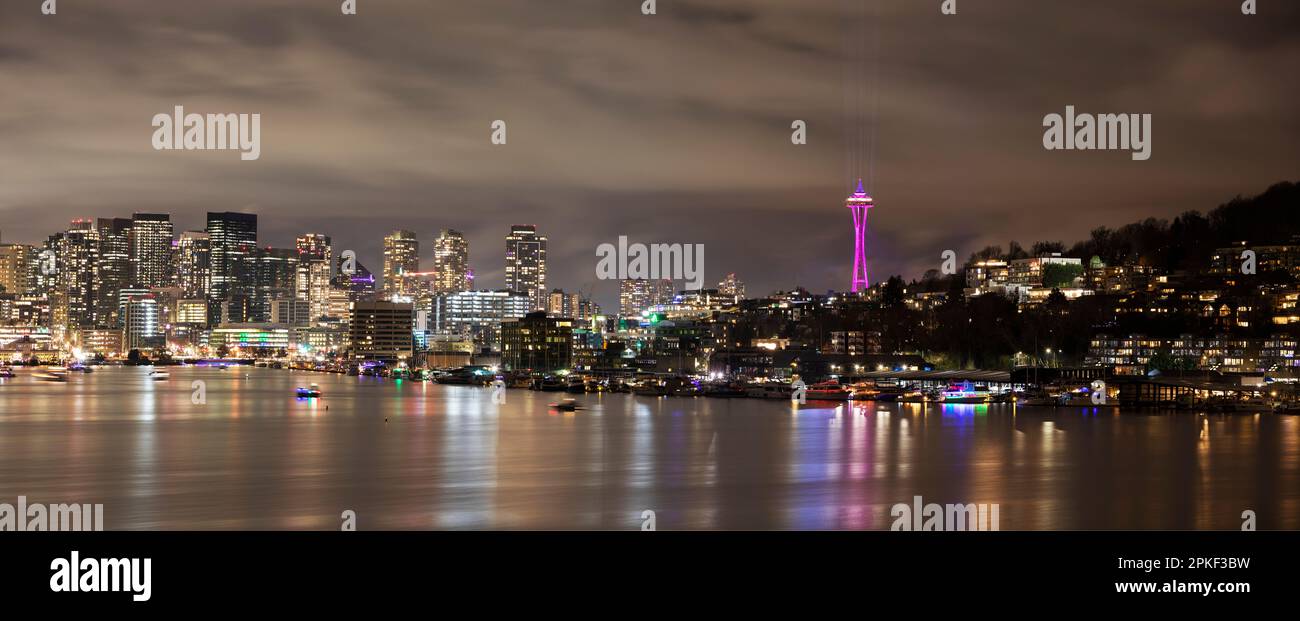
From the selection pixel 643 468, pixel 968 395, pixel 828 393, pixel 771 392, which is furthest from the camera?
pixel 771 392

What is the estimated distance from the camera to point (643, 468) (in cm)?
3428

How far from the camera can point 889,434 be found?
155 ft

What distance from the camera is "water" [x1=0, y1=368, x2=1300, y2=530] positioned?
25.3 meters

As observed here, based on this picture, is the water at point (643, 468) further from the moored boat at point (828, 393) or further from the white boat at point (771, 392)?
→ the white boat at point (771, 392)

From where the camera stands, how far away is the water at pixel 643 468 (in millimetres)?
25344

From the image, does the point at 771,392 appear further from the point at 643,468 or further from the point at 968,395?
the point at 643,468

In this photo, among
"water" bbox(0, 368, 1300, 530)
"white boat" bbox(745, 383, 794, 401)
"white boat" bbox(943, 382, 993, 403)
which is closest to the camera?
"water" bbox(0, 368, 1300, 530)

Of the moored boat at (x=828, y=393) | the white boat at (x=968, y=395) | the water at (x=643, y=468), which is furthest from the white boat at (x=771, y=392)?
the water at (x=643, y=468)

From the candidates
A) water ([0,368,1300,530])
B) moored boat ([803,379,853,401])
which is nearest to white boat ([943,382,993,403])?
moored boat ([803,379,853,401])

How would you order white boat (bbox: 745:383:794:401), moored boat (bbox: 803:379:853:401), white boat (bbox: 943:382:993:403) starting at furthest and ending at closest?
white boat (bbox: 745:383:794:401)
moored boat (bbox: 803:379:853:401)
white boat (bbox: 943:382:993:403)

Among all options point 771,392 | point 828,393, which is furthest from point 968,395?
point 771,392

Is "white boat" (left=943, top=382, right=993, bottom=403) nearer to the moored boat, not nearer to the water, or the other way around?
the moored boat

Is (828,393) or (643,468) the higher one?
(643,468)

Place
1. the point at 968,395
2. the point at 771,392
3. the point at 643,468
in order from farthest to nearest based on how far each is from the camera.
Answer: the point at 771,392 < the point at 968,395 < the point at 643,468
